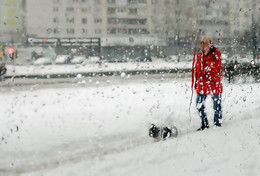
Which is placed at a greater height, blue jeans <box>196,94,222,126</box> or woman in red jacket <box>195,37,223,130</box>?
woman in red jacket <box>195,37,223,130</box>

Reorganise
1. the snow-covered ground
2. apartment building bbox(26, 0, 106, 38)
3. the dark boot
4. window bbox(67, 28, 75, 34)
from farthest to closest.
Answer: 1. window bbox(67, 28, 75, 34)
2. apartment building bbox(26, 0, 106, 38)
3. the dark boot
4. the snow-covered ground

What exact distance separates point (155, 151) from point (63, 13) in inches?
170

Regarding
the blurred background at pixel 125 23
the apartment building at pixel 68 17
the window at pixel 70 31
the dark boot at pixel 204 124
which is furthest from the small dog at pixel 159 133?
the window at pixel 70 31

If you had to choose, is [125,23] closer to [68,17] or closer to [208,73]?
[68,17]

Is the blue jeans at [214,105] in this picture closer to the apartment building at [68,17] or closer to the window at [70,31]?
the apartment building at [68,17]

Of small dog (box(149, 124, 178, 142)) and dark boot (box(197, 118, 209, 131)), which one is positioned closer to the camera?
small dog (box(149, 124, 178, 142))

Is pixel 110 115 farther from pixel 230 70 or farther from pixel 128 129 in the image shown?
pixel 230 70

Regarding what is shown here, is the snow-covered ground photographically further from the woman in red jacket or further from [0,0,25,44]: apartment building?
[0,0,25,44]: apartment building

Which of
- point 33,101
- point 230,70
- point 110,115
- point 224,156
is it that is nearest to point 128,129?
point 110,115

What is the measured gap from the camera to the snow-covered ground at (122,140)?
3.25 metres

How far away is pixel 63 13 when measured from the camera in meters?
6.25

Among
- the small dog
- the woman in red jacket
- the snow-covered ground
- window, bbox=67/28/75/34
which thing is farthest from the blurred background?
the small dog

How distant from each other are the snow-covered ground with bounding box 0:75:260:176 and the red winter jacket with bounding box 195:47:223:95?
762 mm

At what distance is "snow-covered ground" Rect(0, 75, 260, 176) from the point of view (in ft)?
10.7
